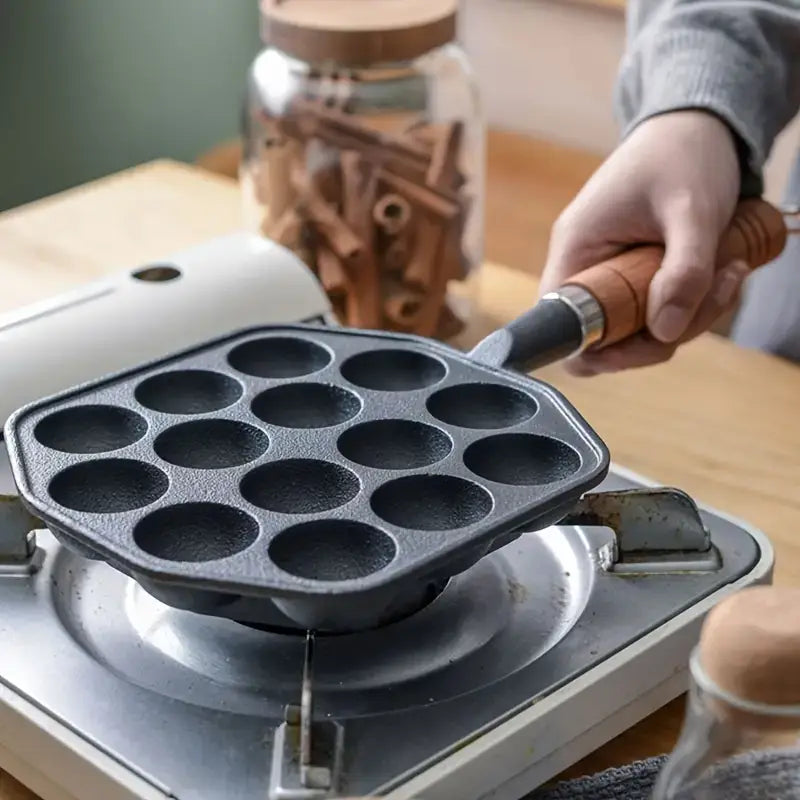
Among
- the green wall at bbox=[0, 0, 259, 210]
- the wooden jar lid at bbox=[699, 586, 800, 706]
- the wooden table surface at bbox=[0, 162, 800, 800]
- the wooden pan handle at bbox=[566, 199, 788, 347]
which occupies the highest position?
the wooden jar lid at bbox=[699, 586, 800, 706]

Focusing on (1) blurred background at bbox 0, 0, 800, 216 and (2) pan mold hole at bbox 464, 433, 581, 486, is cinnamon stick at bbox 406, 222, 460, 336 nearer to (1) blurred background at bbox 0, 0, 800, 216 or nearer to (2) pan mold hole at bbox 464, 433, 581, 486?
(2) pan mold hole at bbox 464, 433, 581, 486

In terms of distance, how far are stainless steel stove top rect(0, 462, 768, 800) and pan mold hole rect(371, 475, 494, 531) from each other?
0.05m

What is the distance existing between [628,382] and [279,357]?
1.03ft

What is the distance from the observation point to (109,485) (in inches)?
24.2

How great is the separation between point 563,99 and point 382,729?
1447 millimetres

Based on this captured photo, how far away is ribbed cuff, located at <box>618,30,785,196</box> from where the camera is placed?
0.92m

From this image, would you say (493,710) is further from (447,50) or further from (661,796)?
(447,50)

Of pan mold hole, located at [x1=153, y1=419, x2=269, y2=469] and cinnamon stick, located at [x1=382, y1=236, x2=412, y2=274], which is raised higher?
pan mold hole, located at [x1=153, y1=419, x2=269, y2=469]

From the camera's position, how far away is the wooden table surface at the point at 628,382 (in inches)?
31.7

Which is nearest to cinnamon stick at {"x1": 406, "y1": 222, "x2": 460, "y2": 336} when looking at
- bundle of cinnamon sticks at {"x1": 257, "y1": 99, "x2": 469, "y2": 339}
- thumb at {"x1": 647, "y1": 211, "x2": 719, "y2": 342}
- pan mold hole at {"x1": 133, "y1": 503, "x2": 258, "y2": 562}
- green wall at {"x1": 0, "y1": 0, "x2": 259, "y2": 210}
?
bundle of cinnamon sticks at {"x1": 257, "y1": 99, "x2": 469, "y2": 339}

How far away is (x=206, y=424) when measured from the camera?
0.65m

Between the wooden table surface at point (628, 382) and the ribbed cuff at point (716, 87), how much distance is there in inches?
5.3

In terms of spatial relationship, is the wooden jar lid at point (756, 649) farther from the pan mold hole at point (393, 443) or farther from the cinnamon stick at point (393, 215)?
the cinnamon stick at point (393, 215)

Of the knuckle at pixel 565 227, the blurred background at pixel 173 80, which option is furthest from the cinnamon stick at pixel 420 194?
the blurred background at pixel 173 80
